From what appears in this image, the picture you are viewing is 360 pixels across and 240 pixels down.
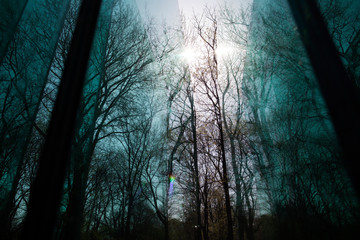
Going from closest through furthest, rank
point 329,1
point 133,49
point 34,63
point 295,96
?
point 34,63, point 329,1, point 295,96, point 133,49

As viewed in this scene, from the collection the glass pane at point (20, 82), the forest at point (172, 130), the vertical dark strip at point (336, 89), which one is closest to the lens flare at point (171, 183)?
the forest at point (172, 130)

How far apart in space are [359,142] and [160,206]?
14.0 feet

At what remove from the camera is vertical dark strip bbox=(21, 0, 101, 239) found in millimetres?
1110

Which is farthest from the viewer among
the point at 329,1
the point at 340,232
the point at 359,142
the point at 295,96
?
the point at 295,96

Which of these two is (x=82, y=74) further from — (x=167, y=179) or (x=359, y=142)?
(x=167, y=179)

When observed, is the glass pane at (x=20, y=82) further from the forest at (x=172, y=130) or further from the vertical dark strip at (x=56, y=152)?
the vertical dark strip at (x=56, y=152)

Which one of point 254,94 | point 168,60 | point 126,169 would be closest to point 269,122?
point 254,94

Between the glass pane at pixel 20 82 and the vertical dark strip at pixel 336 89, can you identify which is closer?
the vertical dark strip at pixel 336 89

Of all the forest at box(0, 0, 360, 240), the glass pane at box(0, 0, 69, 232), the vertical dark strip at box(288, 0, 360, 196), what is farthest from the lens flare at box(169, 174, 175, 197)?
the vertical dark strip at box(288, 0, 360, 196)

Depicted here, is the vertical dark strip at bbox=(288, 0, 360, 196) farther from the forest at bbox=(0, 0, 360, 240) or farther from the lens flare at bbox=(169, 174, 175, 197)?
the lens flare at bbox=(169, 174, 175, 197)

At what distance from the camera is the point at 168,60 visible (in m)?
5.88

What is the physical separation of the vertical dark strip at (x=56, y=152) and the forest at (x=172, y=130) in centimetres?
2

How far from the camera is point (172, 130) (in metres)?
5.45

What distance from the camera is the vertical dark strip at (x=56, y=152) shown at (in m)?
1.11
